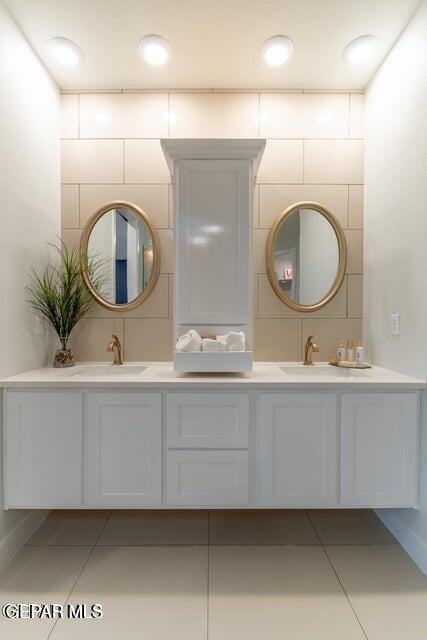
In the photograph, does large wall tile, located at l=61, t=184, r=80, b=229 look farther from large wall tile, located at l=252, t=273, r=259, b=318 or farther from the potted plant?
large wall tile, located at l=252, t=273, r=259, b=318

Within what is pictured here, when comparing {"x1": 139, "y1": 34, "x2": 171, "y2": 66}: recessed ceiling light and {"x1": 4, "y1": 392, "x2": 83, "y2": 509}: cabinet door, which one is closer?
{"x1": 4, "y1": 392, "x2": 83, "y2": 509}: cabinet door

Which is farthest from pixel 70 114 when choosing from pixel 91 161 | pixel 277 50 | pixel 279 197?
pixel 279 197

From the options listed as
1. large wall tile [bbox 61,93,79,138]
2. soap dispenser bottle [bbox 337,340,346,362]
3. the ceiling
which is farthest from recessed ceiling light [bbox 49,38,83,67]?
soap dispenser bottle [bbox 337,340,346,362]

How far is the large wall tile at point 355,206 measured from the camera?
214 cm

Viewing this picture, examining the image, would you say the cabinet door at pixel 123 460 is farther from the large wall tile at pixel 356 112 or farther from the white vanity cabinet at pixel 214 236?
the large wall tile at pixel 356 112

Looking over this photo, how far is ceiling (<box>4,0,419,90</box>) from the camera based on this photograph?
1.61m

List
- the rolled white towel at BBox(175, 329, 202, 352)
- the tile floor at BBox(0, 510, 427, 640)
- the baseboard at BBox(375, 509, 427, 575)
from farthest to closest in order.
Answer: the rolled white towel at BBox(175, 329, 202, 352) < the baseboard at BBox(375, 509, 427, 575) < the tile floor at BBox(0, 510, 427, 640)

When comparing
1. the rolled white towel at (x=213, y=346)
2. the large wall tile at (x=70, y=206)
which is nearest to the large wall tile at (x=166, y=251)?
the large wall tile at (x=70, y=206)

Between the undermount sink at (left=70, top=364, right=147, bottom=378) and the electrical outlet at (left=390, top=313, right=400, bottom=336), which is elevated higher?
the electrical outlet at (left=390, top=313, right=400, bottom=336)

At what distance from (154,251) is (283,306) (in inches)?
33.8

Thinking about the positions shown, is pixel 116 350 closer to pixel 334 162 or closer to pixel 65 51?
pixel 65 51

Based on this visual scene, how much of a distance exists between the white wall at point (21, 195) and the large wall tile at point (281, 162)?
1.26 metres

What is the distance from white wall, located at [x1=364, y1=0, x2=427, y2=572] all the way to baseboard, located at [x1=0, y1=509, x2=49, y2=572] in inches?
73.1

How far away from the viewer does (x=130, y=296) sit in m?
2.12
